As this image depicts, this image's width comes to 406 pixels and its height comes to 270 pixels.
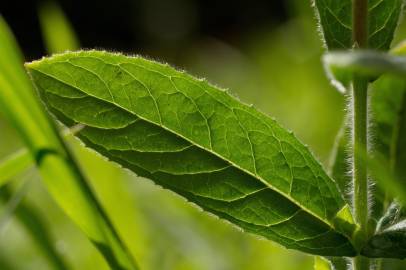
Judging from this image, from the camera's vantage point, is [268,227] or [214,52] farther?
[214,52]

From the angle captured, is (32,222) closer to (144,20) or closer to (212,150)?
(212,150)

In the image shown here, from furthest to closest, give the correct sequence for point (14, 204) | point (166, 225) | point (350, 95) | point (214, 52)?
point (214, 52) → point (166, 225) → point (14, 204) → point (350, 95)

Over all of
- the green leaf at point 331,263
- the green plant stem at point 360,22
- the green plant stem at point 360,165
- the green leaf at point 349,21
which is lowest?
the green leaf at point 331,263

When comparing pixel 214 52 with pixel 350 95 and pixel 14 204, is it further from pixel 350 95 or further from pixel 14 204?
pixel 350 95

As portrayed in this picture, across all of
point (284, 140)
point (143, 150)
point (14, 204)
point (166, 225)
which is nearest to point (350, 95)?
point (284, 140)

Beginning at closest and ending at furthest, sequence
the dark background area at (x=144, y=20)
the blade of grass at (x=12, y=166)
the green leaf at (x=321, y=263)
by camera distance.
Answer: the green leaf at (x=321, y=263) → the blade of grass at (x=12, y=166) → the dark background area at (x=144, y=20)

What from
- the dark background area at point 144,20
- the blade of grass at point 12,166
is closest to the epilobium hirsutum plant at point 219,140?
the blade of grass at point 12,166

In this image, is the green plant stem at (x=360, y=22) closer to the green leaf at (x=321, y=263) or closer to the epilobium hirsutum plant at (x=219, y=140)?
the epilobium hirsutum plant at (x=219, y=140)
